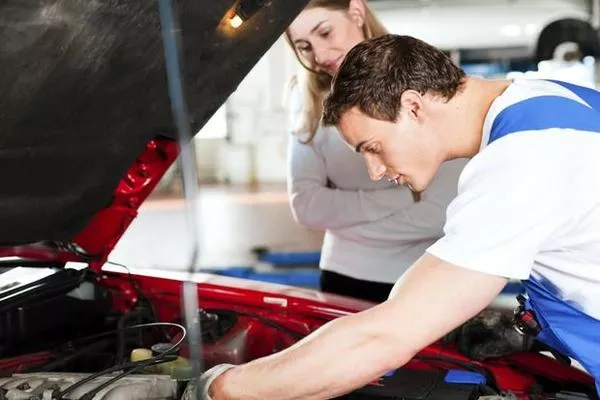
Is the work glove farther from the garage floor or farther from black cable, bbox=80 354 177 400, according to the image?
the garage floor

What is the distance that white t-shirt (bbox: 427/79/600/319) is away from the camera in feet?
3.08

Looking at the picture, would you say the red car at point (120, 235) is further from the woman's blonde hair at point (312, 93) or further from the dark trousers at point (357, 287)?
Answer: the woman's blonde hair at point (312, 93)

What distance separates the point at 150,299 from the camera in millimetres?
1784

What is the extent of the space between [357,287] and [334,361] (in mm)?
974

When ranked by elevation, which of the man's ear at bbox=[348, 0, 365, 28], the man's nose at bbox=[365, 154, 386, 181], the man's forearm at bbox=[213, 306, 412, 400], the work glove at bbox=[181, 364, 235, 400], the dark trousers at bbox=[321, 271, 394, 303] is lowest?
the dark trousers at bbox=[321, 271, 394, 303]

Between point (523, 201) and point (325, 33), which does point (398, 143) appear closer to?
point (523, 201)

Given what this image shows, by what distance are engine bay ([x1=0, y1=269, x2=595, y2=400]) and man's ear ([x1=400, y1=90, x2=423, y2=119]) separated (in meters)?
0.49

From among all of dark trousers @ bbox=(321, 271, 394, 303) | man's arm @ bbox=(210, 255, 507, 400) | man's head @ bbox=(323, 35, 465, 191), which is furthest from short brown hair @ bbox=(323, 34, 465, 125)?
dark trousers @ bbox=(321, 271, 394, 303)

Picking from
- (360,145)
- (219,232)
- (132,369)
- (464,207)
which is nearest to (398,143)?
(360,145)

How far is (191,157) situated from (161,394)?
466 millimetres

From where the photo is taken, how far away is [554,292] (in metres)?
1.11

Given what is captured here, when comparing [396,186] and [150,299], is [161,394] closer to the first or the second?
[150,299]

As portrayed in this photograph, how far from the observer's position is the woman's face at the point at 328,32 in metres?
1.69

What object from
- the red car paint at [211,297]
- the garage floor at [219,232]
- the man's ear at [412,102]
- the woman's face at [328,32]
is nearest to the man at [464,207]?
the man's ear at [412,102]
